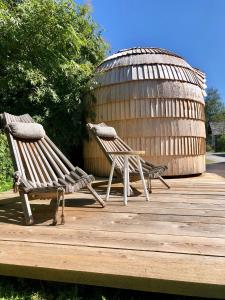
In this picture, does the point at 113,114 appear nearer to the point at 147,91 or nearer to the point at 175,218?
the point at 147,91

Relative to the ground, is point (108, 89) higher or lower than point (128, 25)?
lower

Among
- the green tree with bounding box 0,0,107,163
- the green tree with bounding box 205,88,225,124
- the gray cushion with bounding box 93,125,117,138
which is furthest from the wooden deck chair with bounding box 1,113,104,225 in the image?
the green tree with bounding box 205,88,225,124

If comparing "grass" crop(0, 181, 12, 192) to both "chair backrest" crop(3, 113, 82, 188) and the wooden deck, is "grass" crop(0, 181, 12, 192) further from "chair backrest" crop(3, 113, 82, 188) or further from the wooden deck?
the wooden deck

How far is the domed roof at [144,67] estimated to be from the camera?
6.92 metres

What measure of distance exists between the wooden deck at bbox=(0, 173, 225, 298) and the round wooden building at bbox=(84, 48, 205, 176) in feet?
10.9

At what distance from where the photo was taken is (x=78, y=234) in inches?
99.5

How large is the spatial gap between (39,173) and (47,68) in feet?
14.1

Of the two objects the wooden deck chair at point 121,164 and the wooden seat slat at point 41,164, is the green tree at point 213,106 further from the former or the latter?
the wooden seat slat at point 41,164

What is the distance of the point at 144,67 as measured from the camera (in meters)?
7.00

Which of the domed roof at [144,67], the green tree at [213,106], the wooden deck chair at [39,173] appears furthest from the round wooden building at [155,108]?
the green tree at [213,106]

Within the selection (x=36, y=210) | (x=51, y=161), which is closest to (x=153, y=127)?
(x=51, y=161)

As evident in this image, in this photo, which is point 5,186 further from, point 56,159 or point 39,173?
point 39,173

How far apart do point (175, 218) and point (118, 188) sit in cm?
241

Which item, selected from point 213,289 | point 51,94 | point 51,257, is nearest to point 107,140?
point 51,94
